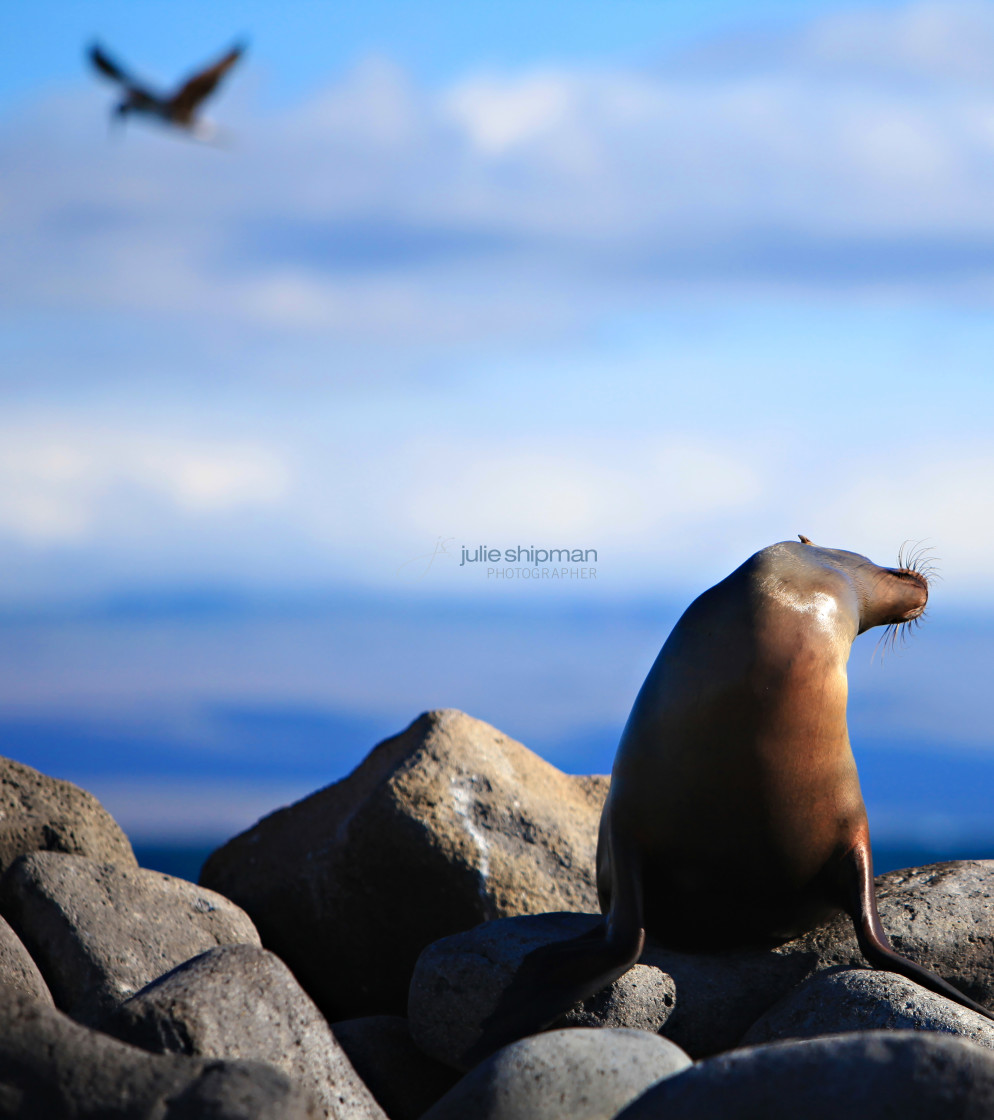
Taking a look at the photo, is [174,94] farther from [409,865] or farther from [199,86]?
[409,865]

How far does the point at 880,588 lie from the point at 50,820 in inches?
172

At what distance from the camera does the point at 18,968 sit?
203 inches

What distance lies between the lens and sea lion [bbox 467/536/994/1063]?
16.6ft

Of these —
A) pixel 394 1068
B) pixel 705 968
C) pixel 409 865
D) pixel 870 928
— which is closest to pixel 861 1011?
pixel 870 928

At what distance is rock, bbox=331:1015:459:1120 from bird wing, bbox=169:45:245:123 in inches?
137

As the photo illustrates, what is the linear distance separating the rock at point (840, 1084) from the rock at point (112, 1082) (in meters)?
0.88

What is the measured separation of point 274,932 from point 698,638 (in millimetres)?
3344

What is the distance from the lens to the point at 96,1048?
2.99m

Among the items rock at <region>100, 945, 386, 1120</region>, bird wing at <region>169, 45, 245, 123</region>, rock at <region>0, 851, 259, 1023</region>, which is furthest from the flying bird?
rock at <region>0, 851, 259, 1023</region>

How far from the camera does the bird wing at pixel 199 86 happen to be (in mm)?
4043

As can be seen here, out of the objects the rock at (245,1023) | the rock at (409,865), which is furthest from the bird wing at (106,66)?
the rock at (409,865)

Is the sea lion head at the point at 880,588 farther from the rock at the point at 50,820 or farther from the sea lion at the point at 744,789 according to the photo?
the rock at the point at 50,820

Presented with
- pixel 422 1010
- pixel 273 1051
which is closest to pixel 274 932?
pixel 422 1010

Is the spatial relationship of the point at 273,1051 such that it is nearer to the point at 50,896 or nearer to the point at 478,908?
the point at 50,896
